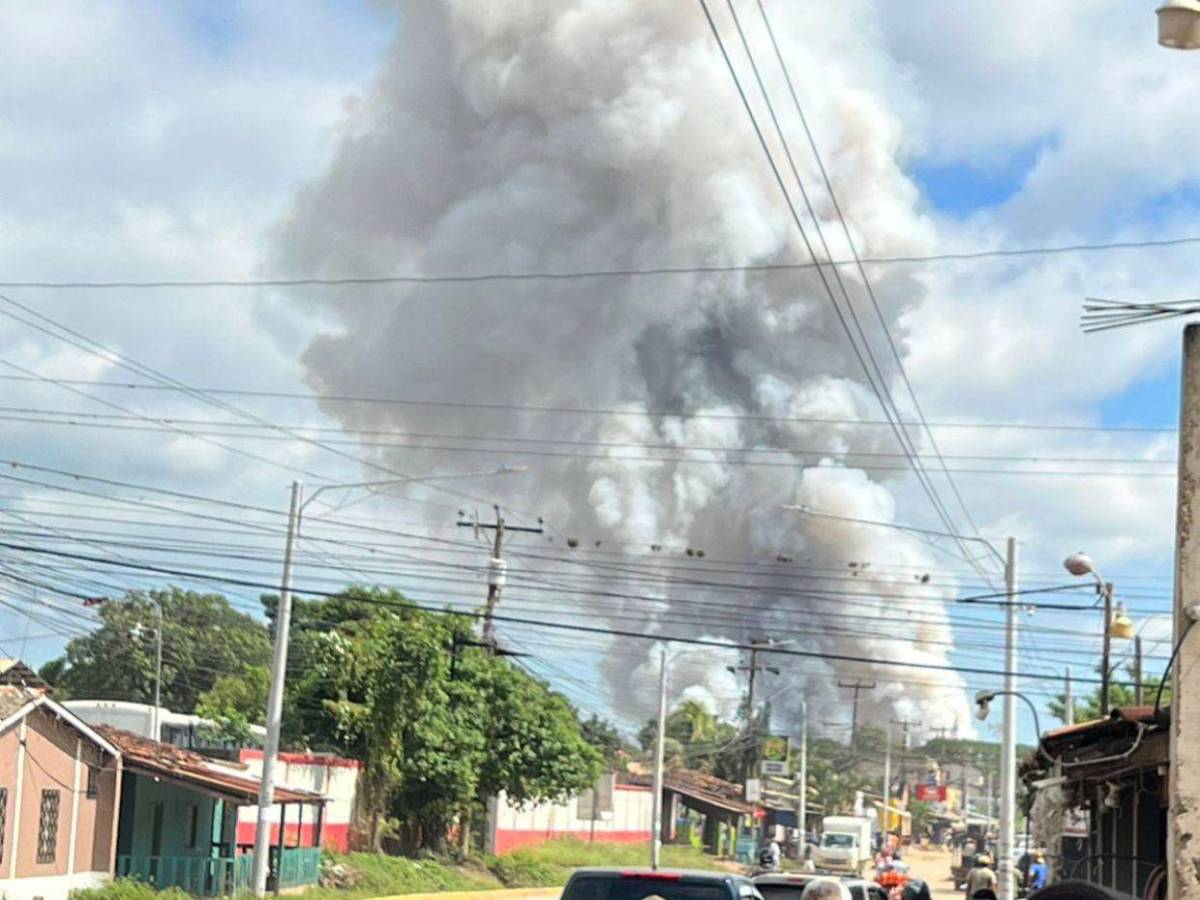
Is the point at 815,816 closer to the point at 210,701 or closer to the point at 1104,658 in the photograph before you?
the point at 210,701

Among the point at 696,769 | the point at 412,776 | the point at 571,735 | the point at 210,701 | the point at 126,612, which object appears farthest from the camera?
the point at 126,612

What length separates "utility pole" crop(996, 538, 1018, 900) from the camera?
32.1 metres

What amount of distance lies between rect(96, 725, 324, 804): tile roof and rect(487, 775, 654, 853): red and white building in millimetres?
16524

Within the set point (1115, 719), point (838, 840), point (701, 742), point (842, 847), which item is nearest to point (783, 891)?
point (1115, 719)

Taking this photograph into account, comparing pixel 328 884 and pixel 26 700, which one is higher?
pixel 26 700

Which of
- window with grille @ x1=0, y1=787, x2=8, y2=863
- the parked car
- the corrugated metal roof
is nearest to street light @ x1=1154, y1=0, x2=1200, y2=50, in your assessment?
the parked car

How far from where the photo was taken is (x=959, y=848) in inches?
4001

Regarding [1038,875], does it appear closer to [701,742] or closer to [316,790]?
[316,790]

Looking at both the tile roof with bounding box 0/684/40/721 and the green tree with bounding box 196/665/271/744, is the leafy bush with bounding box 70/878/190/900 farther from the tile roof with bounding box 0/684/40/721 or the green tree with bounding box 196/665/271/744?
the green tree with bounding box 196/665/271/744

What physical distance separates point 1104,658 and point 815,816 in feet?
257

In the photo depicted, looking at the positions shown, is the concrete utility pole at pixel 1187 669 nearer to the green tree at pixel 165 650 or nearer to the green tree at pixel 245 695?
the green tree at pixel 245 695

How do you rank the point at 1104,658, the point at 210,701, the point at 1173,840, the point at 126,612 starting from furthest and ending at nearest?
the point at 126,612 < the point at 210,701 < the point at 1104,658 < the point at 1173,840

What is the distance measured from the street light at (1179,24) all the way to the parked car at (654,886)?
6.00 metres

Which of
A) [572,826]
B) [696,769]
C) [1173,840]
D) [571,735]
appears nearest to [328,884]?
[571,735]
